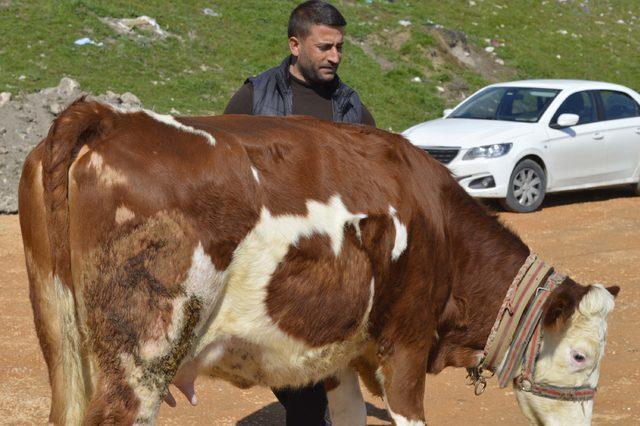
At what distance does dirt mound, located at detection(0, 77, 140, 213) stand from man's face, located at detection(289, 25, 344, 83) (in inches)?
348

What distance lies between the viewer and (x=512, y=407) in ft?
24.0

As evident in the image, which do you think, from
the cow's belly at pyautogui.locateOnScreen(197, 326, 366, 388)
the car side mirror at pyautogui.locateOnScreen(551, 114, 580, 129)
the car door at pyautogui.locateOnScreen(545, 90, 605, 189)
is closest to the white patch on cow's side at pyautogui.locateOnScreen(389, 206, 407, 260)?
the cow's belly at pyautogui.locateOnScreen(197, 326, 366, 388)

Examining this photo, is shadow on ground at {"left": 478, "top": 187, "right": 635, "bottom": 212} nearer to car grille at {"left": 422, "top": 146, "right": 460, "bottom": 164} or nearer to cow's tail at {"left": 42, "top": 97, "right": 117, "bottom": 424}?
car grille at {"left": 422, "top": 146, "right": 460, "bottom": 164}

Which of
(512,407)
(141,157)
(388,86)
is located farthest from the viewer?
(388,86)

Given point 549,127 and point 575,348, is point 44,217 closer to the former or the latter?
point 575,348

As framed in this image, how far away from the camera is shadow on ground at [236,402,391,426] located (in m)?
7.00

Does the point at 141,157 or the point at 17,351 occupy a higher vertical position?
the point at 141,157

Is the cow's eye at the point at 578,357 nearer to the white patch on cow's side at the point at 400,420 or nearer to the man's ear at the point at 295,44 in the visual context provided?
the white patch on cow's side at the point at 400,420

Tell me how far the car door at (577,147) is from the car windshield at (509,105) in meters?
0.29

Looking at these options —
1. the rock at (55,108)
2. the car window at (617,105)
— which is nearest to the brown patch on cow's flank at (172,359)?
the rock at (55,108)

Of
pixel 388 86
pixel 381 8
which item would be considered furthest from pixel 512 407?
pixel 381 8

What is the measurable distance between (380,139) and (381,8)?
23083 millimetres

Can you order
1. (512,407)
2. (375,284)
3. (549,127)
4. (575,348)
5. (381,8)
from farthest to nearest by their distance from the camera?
(381,8)
(549,127)
(512,407)
(575,348)
(375,284)

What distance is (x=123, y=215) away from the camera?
13.1 ft
